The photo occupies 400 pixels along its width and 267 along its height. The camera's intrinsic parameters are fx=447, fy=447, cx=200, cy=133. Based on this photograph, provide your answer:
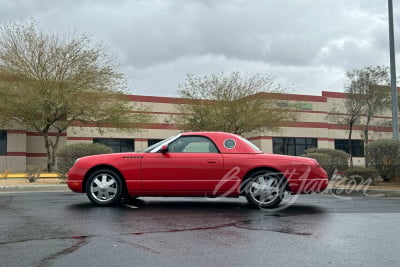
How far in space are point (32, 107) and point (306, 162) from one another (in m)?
21.1

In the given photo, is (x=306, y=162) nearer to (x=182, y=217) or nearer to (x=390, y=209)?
(x=390, y=209)

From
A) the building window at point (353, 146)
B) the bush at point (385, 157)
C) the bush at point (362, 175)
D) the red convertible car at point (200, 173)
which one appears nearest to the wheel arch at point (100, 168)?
→ the red convertible car at point (200, 173)

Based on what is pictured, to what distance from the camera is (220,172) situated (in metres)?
8.46

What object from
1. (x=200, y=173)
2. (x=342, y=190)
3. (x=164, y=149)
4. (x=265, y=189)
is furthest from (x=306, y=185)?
(x=342, y=190)

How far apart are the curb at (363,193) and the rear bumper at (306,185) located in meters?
3.91

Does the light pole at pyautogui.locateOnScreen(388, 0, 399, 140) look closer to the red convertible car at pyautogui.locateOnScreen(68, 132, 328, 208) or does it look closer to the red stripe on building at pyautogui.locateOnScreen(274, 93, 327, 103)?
the red convertible car at pyautogui.locateOnScreen(68, 132, 328, 208)

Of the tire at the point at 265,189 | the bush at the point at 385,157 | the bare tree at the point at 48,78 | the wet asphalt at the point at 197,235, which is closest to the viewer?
the wet asphalt at the point at 197,235

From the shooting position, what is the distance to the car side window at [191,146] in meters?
8.75

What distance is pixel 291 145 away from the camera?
4209 cm

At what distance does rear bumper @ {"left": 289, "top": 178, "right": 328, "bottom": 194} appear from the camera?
8539mm

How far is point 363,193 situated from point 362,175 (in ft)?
5.84

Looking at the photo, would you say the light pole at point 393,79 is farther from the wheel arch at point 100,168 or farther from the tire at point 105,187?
the tire at point 105,187

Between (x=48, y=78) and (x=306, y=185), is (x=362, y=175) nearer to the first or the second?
(x=306, y=185)

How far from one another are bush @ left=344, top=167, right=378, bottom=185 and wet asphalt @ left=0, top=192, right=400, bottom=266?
5661mm
